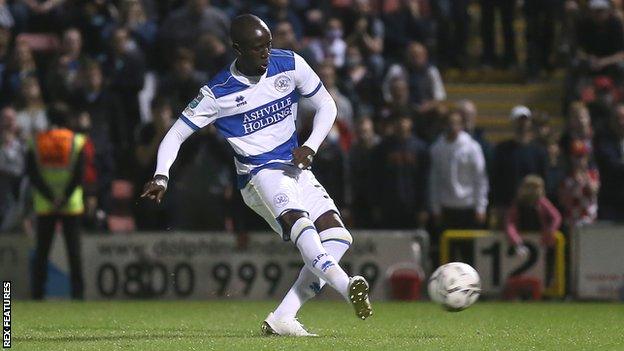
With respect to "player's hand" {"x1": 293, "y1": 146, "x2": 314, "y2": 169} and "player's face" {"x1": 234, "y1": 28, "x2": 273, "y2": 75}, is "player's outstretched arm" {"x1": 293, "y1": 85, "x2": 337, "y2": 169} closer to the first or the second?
"player's hand" {"x1": 293, "y1": 146, "x2": 314, "y2": 169}

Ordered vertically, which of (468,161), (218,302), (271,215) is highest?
(271,215)

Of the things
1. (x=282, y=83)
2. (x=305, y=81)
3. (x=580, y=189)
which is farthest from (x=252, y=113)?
(x=580, y=189)

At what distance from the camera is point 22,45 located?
1817 centimetres

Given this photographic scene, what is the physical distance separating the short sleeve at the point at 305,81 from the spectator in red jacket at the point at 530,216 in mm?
6394

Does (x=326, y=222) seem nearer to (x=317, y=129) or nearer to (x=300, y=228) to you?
(x=300, y=228)

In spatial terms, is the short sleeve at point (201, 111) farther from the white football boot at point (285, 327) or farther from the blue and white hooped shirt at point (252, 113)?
the white football boot at point (285, 327)

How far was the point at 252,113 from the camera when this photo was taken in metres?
10.3

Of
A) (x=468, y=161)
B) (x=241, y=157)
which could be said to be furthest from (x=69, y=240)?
(x=241, y=157)

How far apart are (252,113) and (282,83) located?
316 millimetres

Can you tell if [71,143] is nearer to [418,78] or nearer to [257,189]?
[418,78]

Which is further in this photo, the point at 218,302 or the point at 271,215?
the point at 218,302

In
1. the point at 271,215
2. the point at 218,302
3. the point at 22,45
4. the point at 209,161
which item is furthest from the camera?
the point at 22,45

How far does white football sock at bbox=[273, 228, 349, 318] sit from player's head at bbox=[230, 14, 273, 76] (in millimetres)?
1389

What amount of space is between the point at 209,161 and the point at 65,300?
2.37 meters
